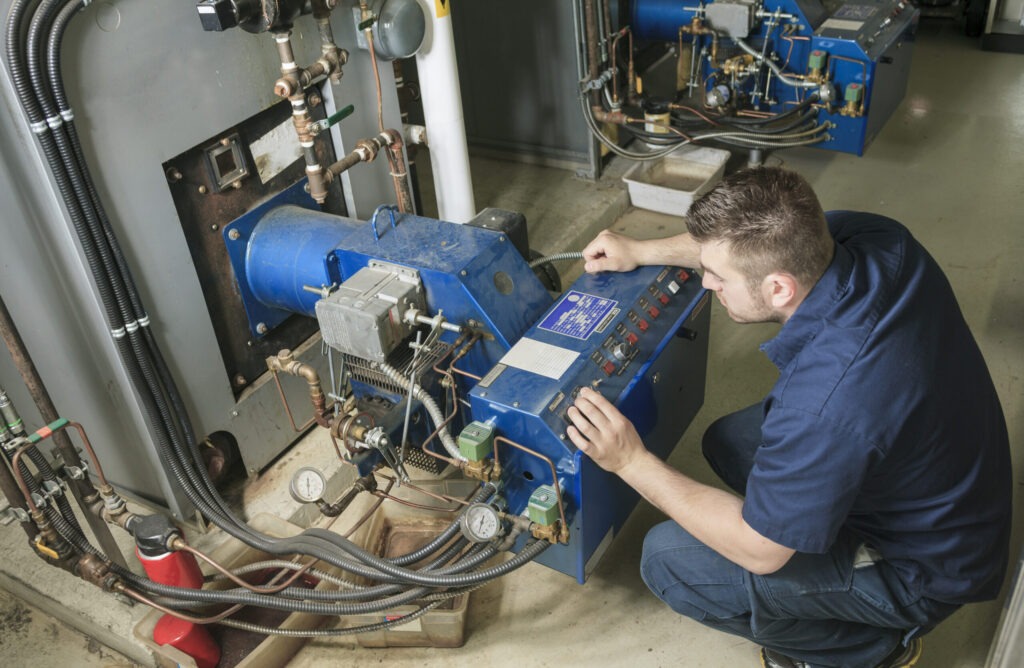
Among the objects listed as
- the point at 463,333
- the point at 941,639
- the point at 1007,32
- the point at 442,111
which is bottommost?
the point at 941,639

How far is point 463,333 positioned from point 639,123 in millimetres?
1809

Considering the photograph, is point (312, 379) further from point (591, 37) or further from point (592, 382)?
point (591, 37)

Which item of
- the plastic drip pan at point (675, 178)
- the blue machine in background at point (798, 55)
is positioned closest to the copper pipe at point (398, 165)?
the plastic drip pan at point (675, 178)

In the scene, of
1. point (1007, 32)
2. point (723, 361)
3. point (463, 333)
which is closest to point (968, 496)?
point (463, 333)

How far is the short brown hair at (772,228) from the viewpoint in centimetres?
137

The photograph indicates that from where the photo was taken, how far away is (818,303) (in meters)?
1.38

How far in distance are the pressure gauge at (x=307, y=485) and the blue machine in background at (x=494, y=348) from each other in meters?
0.08

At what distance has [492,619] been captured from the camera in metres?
1.91

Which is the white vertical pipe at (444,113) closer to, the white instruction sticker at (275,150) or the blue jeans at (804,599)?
the white instruction sticker at (275,150)

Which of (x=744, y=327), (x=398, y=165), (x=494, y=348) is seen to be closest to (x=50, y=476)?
(x=494, y=348)

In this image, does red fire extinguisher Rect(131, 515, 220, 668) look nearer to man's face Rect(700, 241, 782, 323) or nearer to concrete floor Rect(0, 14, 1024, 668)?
concrete floor Rect(0, 14, 1024, 668)

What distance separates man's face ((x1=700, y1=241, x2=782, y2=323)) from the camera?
4.65ft

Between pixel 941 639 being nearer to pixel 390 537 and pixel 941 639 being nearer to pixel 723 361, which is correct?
pixel 723 361

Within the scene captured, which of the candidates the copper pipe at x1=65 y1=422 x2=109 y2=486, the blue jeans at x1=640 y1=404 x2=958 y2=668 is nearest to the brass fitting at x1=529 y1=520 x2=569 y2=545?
the blue jeans at x1=640 y1=404 x2=958 y2=668
